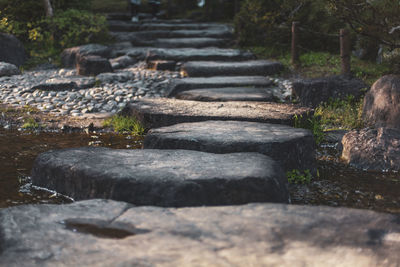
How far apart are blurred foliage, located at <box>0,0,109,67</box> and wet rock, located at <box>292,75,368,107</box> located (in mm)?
5226

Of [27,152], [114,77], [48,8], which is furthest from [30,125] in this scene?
[48,8]

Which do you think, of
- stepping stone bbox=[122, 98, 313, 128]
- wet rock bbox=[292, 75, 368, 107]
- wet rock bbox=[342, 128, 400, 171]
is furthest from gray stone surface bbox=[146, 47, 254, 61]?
wet rock bbox=[342, 128, 400, 171]

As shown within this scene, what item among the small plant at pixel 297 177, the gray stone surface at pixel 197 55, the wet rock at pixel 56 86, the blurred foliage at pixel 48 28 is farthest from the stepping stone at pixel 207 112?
the blurred foliage at pixel 48 28

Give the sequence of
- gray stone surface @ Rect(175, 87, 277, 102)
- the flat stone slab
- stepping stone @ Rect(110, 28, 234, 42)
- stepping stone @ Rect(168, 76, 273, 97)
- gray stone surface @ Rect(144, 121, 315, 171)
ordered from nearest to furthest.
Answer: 1. the flat stone slab
2. gray stone surface @ Rect(144, 121, 315, 171)
3. gray stone surface @ Rect(175, 87, 277, 102)
4. stepping stone @ Rect(168, 76, 273, 97)
5. stepping stone @ Rect(110, 28, 234, 42)

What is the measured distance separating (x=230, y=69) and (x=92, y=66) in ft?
6.91

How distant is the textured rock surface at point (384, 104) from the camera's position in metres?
4.01

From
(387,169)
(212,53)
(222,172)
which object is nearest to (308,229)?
(222,172)

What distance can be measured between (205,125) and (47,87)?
342 cm

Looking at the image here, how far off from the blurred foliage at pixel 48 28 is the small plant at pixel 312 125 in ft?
20.0

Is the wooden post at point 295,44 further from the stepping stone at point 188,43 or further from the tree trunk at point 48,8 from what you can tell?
the tree trunk at point 48,8

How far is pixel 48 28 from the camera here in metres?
9.30

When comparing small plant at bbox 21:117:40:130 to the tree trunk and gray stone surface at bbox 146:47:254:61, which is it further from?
the tree trunk

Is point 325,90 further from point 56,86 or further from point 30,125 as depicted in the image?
point 56,86

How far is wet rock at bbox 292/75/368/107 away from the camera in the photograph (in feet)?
16.6
